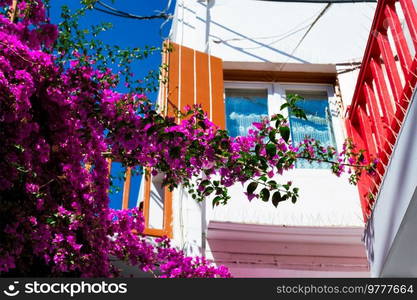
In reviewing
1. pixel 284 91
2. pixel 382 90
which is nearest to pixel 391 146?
pixel 382 90

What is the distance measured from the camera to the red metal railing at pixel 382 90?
4.36 m

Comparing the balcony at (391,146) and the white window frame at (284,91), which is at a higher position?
the white window frame at (284,91)

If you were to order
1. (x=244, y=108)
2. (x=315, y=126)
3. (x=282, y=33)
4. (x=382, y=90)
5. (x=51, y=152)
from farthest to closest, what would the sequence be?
(x=282, y=33)
(x=244, y=108)
(x=315, y=126)
(x=382, y=90)
(x=51, y=152)

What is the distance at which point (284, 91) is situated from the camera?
8008 millimetres

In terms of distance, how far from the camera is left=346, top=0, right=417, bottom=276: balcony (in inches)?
156

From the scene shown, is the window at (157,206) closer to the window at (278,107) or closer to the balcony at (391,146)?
the window at (278,107)

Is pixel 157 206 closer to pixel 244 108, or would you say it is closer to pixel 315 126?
pixel 244 108

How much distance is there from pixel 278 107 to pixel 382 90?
9.07 ft

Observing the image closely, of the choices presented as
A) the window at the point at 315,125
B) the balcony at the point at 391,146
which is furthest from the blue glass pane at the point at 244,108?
the balcony at the point at 391,146

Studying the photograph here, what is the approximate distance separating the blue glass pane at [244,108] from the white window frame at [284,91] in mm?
69

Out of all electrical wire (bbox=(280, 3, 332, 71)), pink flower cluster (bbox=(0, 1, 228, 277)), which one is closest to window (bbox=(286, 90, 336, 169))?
electrical wire (bbox=(280, 3, 332, 71))

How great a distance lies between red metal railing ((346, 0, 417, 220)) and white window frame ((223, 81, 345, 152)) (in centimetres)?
108

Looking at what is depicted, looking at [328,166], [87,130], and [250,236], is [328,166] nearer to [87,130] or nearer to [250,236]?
[250,236]

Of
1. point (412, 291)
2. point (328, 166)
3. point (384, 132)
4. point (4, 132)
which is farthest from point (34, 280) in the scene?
point (328, 166)
